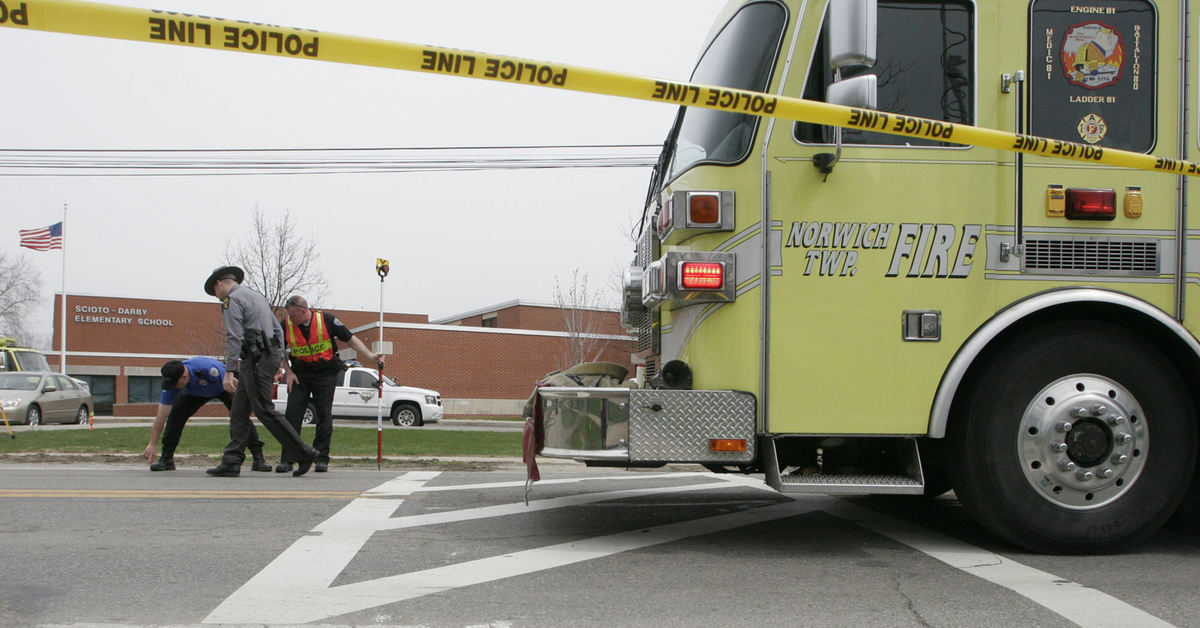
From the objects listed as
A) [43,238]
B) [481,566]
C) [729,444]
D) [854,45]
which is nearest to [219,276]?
[481,566]

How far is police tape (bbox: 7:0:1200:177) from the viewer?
3.27 meters

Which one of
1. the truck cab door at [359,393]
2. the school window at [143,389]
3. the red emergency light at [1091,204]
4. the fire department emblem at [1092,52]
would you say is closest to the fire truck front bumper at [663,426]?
the red emergency light at [1091,204]

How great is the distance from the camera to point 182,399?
8078mm

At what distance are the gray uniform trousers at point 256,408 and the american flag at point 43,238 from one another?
31619mm

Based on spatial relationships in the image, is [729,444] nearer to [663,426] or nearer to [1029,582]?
[663,426]

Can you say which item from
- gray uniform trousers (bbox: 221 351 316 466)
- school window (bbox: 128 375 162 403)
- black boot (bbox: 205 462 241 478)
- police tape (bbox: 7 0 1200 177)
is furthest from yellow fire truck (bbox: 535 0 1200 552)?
school window (bbox: 128 375 162 403)

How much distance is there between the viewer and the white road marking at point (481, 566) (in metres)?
3.40

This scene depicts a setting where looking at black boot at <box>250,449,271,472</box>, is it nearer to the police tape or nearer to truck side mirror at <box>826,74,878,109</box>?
the police tape

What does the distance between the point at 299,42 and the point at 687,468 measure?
699 cm

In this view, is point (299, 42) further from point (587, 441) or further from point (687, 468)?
point (687, 468)

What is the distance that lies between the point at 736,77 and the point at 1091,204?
6.32 ft

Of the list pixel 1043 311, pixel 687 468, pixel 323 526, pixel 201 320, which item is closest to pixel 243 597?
pixel 323 526

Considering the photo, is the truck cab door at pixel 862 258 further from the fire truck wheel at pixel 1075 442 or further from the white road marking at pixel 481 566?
the white road marking at pixel 481 566

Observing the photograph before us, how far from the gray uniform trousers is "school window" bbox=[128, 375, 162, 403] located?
4399 cm
